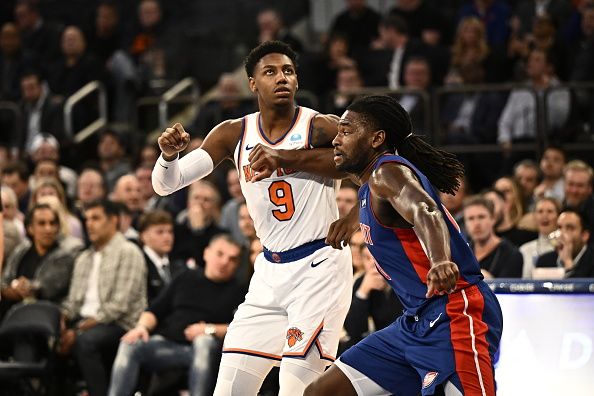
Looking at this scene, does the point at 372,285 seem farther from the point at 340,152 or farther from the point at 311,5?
the point at 311,5

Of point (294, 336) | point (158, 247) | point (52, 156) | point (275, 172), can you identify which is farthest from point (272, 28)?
point (294, 336)

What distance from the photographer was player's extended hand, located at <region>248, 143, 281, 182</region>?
5934 mm

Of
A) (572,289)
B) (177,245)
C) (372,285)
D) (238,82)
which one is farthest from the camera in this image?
(238,82)

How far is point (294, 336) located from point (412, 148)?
1.26 metres

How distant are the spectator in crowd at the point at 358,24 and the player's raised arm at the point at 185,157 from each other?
26.1 ft

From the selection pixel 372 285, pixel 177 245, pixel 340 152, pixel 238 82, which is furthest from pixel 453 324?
pixel 238 82

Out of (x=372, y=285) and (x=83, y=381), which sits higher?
(x=372, y=285)

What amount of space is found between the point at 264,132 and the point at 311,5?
1000 cm

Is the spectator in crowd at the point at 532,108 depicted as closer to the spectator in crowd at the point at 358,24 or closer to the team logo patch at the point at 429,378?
the spectator in crowd at the point at 358,24

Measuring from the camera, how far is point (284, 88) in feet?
21.1

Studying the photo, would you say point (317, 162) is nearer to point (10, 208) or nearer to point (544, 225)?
point (544, 225)

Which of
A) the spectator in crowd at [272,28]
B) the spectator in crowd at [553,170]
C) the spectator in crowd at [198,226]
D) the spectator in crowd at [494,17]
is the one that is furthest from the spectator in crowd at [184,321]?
the spectator in crowd at [494,17]

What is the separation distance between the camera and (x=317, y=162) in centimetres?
626

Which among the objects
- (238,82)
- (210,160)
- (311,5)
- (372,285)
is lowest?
(372,285)
